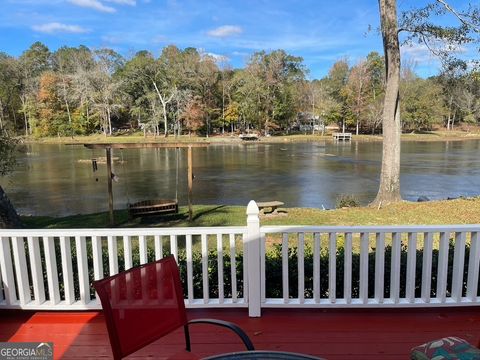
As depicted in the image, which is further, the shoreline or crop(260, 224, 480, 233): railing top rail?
the shoreline

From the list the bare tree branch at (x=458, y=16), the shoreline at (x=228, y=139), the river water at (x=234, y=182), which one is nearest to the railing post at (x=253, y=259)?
the bare tree branch at (x=458, y=16)

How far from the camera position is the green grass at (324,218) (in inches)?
310

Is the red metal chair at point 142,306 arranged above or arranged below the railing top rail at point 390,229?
below

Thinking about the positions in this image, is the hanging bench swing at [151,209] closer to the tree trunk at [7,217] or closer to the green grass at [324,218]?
the green grass at [324,218]

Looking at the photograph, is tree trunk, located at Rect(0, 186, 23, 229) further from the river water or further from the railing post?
the railing post

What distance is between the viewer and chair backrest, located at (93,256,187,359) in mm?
1624

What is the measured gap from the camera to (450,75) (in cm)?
955

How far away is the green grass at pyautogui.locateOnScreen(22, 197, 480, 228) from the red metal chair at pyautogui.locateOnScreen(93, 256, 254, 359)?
20.1 feet

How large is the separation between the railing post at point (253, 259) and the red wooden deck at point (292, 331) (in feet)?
0.36

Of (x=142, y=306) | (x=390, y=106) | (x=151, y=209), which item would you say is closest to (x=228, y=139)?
(x=390, y=106)

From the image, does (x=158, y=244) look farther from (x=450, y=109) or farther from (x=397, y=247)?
(x=450, y=109)

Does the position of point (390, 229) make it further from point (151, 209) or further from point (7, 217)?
point (151, 209)

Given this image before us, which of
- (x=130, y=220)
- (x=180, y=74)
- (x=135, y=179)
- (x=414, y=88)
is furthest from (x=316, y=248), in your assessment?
(x=414, y=88)

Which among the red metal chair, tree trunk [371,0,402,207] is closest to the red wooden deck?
the red metal chair
